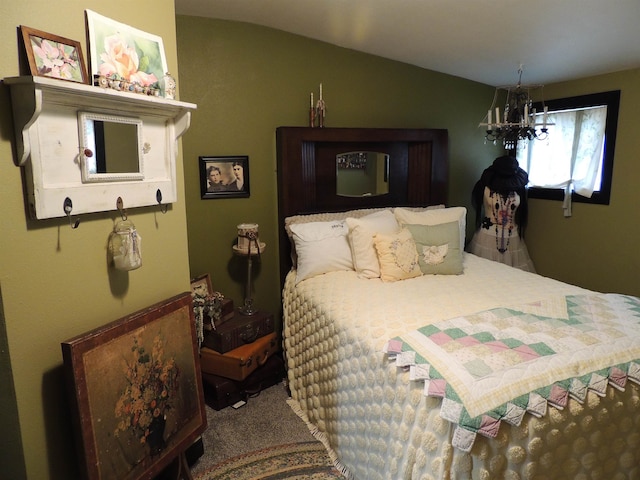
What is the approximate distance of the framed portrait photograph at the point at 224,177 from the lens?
2.91m

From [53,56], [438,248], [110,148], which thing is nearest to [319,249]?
[438,248]

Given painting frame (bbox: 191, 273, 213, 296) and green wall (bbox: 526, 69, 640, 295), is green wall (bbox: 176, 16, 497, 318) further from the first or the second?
green wall (bbox: 526, 69, 640, 295)

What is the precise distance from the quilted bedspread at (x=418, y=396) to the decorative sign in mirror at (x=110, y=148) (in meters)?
1.20

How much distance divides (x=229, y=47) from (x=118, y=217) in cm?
176

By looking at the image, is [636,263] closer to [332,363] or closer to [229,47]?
[332,363]

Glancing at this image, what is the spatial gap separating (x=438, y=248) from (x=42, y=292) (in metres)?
2.20

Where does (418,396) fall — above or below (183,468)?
above

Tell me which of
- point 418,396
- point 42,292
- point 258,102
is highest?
point 258,102

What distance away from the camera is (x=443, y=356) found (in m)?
1.60

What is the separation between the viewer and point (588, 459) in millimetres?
1482

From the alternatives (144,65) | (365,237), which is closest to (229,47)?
(144,65)

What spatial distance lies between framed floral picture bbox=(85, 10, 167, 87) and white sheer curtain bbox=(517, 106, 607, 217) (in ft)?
10.5

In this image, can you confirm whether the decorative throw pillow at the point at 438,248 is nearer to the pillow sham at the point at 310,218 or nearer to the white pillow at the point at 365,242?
the white pillow at the point at 365,242

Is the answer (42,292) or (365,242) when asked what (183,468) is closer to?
(42,292)
